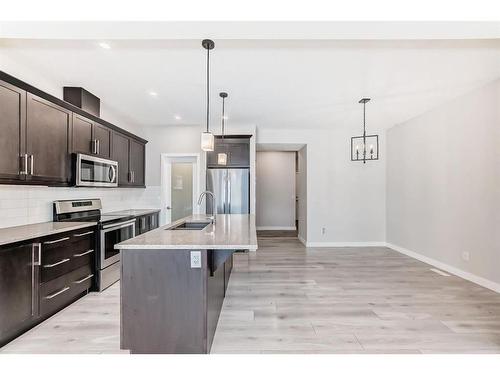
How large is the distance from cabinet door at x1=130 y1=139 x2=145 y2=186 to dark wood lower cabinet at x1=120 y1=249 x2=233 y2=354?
130 inches

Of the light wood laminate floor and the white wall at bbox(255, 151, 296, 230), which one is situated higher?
the white wall at bbox(255, 151, 296, 230)

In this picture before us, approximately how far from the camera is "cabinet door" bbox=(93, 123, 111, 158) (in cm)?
369

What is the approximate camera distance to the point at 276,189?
8.82m

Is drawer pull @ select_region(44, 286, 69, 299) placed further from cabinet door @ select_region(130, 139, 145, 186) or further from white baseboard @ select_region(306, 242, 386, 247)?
white baseboard @ select_region(306, 242, 386, 247)

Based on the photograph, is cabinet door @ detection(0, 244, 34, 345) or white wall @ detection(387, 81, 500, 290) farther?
white wall @ detection(387, 81, 500, 290)

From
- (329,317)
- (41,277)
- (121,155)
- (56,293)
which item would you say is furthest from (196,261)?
(121,155)

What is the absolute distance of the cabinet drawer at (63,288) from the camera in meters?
2.49

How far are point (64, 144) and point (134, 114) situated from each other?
1.90m

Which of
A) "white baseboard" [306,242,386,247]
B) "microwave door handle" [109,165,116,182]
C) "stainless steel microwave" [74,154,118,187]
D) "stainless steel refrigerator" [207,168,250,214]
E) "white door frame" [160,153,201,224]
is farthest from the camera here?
"white baseboard" [306,242,386,247]

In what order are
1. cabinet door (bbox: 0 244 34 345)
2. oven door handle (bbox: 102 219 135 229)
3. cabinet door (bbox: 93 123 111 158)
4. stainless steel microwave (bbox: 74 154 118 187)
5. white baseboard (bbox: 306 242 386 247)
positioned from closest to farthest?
cabinet door (bbox: 0 244 34 345)
stainless steel microwave (bbox: 74 154 118 187)
oven door handle (bbox: 102 219 135 229)
cabinet door (bbox: 93 123 111 158)
white baseboard (bbox: 306 242 386 247)

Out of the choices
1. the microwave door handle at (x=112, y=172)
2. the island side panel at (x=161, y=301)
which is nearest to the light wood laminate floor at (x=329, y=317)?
the island side panel at (x=161, y=301)

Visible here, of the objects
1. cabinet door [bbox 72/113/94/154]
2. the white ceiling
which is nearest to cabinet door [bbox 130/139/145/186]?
the white ceiling
